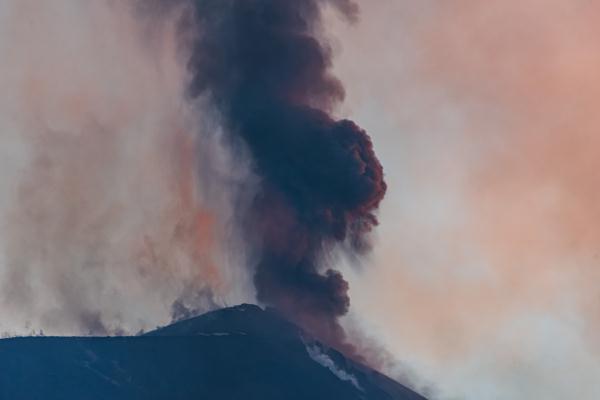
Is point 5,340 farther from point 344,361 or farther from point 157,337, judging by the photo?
point 344,361

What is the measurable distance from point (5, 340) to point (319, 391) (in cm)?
2983

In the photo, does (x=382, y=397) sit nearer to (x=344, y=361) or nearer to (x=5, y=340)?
(x=344, y=361)

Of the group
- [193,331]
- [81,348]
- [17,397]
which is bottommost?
[17,397]

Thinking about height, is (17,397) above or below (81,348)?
below

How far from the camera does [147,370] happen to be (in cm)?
12725

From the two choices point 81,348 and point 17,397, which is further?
point 81,348

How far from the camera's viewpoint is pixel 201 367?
129 metres

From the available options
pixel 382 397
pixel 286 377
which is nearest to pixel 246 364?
pixel 286 377

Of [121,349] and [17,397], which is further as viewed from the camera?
[121,349]

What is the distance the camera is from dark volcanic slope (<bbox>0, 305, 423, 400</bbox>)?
124125mm

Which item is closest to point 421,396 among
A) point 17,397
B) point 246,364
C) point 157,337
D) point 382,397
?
point 382,397

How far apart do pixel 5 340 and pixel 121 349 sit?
10.9 meters

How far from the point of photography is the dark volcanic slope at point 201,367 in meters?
124

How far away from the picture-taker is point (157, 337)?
433 feet
